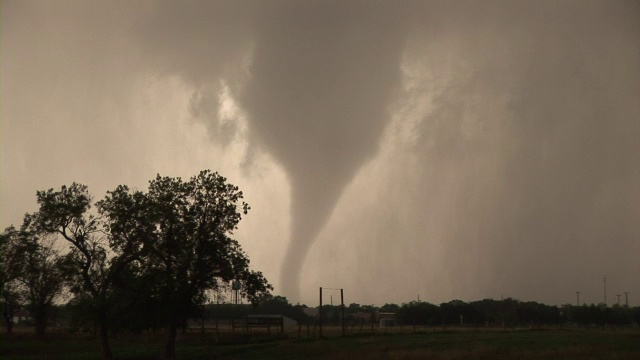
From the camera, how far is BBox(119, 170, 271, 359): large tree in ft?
175

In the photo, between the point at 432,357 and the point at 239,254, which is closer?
the point at 432,357

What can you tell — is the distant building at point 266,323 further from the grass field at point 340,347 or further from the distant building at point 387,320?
the distant building at point 387,320

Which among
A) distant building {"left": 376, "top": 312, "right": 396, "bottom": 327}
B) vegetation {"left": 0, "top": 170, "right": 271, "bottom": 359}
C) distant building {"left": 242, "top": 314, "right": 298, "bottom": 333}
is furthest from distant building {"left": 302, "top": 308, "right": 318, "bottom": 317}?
vegetation {"left": 0, "top": 170, "right": 271, "bottom": 359}

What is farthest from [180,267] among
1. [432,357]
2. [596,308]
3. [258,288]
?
[596,308]

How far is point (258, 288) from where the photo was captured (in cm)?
5612

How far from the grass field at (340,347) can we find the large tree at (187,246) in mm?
5203

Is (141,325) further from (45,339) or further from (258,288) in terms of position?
(45,339)

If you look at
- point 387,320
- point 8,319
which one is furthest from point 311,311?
point 8,319

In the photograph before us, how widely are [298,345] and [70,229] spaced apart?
23.0 metres

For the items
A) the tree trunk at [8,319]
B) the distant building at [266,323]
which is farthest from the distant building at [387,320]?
the tree trunk at [8,319]

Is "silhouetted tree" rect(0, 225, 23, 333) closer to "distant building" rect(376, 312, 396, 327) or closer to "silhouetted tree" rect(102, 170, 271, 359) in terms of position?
"silhouetted tree" rect(102, 170, 271, 359)

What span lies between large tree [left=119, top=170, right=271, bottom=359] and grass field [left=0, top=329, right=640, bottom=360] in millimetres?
5203

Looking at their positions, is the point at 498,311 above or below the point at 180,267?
below

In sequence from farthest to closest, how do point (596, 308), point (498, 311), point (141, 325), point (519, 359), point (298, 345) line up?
point (498, 311) → point (596, 308) → point (298, 345) → point (141, 325) → point (519, 359)
